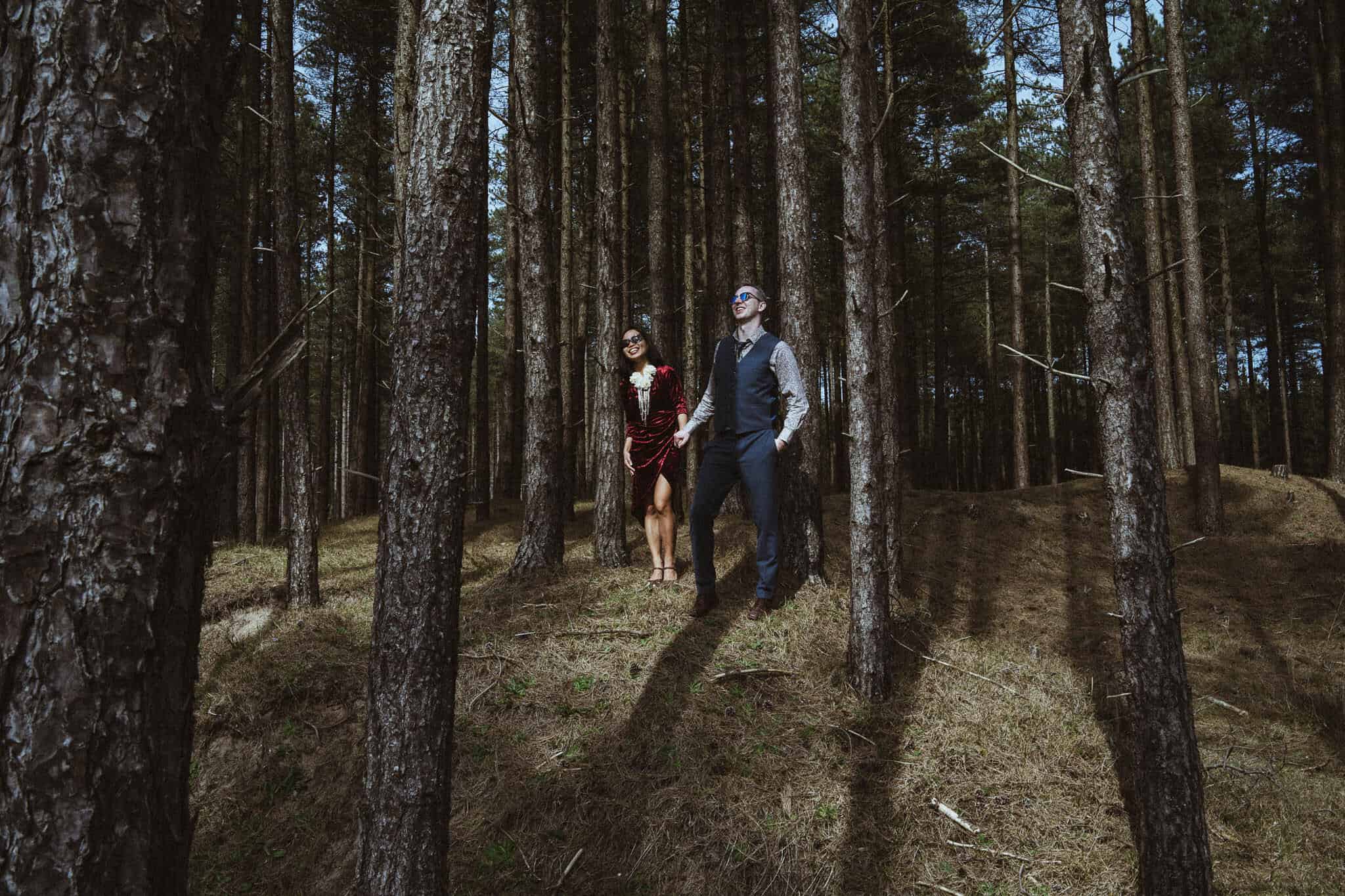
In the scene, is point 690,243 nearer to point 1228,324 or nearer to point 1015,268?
point 1015,268

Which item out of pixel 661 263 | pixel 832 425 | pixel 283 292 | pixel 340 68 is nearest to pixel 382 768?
pixel 283 292

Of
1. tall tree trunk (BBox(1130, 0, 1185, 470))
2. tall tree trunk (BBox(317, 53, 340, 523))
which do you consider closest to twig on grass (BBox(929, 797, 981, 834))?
tall tree trunk (BBox(1130, 0, 1185, 470))

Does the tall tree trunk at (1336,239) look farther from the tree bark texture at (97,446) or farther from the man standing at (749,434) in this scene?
the tree bark texture at (97,446)

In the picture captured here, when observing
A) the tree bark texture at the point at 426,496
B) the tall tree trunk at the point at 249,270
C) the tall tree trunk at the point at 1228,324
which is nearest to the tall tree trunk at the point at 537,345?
the tree bark texture at the point at 426,496

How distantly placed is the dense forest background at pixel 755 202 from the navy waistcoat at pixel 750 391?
147cm

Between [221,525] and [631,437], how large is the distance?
12893 millimetres

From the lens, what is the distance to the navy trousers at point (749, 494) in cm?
617

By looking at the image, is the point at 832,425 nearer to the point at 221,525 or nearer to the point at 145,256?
the point at 221,525

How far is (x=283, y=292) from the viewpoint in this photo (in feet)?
25.2

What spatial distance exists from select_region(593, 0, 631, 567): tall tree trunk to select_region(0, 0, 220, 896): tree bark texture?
5.96 m

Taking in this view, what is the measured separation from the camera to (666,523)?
723cm

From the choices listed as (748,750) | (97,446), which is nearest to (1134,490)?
(748,750)

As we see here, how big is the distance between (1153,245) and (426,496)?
14437 mm

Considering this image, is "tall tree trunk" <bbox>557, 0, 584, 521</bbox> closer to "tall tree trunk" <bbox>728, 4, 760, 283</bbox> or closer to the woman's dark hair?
"tall tree trunk" <bbox>728, 4, 760, 283</bbox>
